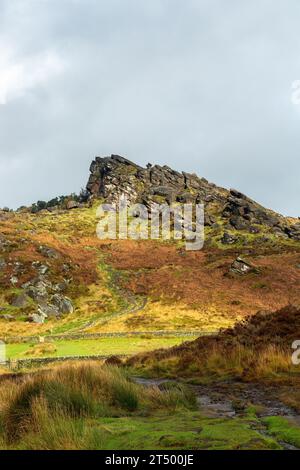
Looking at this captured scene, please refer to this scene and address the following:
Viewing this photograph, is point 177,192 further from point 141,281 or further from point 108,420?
point 108,420

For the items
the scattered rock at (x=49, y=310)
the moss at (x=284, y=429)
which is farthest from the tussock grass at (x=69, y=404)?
the scattered rock at (x=49, y=310)

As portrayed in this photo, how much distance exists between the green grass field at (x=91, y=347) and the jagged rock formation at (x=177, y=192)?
69576 mm

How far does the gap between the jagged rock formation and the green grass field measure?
69.6 meters

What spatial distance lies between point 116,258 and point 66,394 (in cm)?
6855

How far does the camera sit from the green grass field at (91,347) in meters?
31.1

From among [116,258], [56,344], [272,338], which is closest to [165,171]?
[116,258]

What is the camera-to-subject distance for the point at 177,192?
13662cm

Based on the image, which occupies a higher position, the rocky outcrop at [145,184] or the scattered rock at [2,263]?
the rocky outcrop at [145,184]

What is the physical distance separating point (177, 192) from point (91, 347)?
106 m

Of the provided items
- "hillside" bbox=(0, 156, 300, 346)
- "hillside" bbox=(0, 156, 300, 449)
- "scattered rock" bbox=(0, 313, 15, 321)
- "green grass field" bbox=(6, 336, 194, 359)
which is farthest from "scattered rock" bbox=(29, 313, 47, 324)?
"green grass field" bbox=(6, 336, 194, 359)

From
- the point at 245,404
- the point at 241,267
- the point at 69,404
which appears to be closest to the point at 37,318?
the point at 241,267

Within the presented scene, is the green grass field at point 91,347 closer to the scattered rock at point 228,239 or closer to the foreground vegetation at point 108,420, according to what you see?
the foreground vegetation at point 108,420

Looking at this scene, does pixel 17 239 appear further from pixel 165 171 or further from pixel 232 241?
pixel 165 171

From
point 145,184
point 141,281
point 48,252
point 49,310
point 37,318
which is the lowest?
point 37,318
